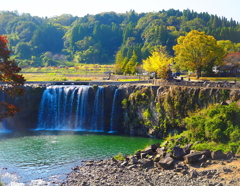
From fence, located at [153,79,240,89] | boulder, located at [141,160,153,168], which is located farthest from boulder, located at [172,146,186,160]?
fence, located at [153,79,240,89]

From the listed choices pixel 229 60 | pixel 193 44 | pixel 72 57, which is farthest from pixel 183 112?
pixel 72 57

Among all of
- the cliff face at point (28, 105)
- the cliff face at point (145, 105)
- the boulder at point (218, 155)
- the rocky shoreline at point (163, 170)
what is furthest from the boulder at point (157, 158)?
the cliff face at point (28, 105)

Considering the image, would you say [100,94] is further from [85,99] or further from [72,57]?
[72,57]

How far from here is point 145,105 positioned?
2069 inches

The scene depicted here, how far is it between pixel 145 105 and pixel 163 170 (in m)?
22.7

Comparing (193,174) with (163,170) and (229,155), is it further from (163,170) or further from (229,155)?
(229,155)

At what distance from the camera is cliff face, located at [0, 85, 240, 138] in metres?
46.6

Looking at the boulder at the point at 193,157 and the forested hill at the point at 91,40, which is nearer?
the boulder at the point at 193,157

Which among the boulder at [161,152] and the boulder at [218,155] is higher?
the boulder at [218,155]

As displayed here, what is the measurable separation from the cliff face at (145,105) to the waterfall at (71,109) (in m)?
0.80

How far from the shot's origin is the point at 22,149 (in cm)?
4153

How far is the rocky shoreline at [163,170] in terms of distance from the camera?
27.6 metres

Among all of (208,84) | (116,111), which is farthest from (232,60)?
(116,111)

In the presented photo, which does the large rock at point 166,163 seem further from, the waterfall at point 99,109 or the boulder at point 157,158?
the waterfall at point 99,109
